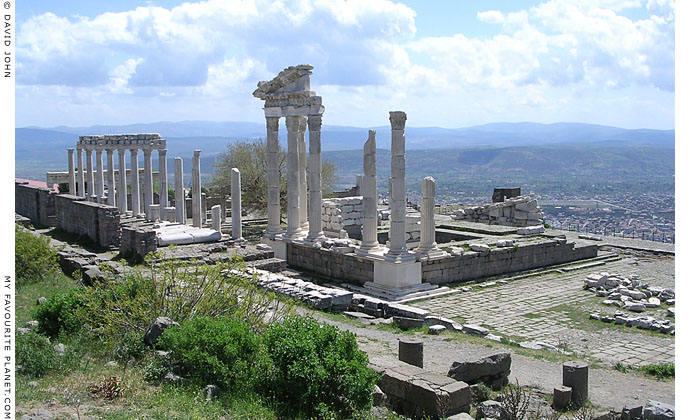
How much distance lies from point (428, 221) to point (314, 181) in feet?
15.2

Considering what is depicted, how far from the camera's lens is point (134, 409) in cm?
901

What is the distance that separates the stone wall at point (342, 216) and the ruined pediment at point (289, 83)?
5.51 m

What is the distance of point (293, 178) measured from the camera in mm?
25844

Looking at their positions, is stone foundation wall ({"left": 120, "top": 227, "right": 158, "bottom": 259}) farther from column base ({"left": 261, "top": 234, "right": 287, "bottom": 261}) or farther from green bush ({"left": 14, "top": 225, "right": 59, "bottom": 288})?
column base ({"left": 261, "top": 234, "right": 287, "bottom": 261})

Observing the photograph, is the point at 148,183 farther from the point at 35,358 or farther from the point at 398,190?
the point at 35,358

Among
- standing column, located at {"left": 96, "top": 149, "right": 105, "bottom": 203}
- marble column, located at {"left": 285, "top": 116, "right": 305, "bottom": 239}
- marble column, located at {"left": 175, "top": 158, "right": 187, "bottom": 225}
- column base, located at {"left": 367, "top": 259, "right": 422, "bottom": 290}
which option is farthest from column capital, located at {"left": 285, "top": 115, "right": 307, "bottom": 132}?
standing column, located at {"left": 96, "top": 149, "right": 105, "bottom": 203}

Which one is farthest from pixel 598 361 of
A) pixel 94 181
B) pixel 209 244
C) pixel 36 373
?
pixel 94 181

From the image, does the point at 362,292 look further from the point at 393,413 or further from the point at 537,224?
the point at 537,224

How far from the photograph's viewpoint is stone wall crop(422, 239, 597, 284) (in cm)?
2264

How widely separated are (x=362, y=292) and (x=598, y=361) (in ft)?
28.4

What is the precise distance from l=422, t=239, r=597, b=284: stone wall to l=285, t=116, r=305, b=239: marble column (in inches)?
228

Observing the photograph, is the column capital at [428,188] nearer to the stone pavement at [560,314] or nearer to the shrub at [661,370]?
the stone pavement at [560,314]

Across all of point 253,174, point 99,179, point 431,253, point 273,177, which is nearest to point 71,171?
point 99,179

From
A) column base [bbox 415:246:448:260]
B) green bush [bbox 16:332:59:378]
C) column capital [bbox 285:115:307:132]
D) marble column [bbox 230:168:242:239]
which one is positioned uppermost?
column capital [bbox 285:115:307:132]
